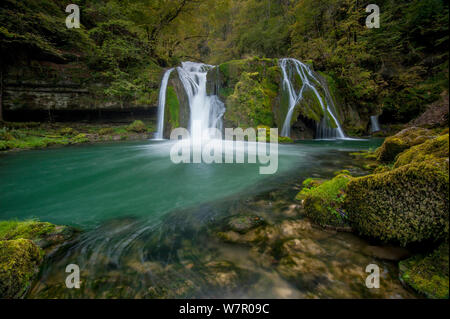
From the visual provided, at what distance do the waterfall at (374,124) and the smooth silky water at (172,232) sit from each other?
12.0 m

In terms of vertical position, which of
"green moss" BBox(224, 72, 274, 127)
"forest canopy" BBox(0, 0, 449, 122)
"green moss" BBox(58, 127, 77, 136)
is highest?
"forest canopy" BBox(0, 0, 449, 122)

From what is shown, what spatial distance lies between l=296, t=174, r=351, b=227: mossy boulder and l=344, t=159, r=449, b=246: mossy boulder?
0.51ft

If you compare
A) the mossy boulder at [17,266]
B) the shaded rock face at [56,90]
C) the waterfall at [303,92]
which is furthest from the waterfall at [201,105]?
the mossy boulder at [17,266]

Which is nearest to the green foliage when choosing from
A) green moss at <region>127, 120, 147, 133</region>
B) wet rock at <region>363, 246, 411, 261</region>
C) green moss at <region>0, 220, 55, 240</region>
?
green moss at <region>127, 120, 147, 133</region>

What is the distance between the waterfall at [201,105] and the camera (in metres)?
12.6

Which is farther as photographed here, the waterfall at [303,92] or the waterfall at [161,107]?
the waterfall at [161,107]

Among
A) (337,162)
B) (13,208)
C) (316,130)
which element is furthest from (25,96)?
(316,130)

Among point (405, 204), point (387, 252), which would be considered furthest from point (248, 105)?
point (387, 252)

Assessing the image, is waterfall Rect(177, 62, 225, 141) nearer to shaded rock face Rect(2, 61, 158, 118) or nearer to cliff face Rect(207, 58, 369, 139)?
cliff face Rect(207, 58, 369, 139)

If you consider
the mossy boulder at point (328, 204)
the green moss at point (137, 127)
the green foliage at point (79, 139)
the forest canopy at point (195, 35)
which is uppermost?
the forest canopy at point (195, 35)

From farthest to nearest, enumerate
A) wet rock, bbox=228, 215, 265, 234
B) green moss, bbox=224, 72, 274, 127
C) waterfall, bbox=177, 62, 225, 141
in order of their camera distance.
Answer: waterfall, bbox=177, 62, 225, 141, green moss, bbox=224, 72, 274, 127, wet rock, bbox=228, 215, 265, 234

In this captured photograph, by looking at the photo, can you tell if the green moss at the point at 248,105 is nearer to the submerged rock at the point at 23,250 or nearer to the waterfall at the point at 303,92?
the waterfall at the point at 303,92

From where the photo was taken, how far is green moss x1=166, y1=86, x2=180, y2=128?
42.7ft

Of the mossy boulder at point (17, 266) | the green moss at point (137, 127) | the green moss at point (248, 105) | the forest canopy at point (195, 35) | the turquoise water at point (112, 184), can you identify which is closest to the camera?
the mossy boulder at point (17, 266)
